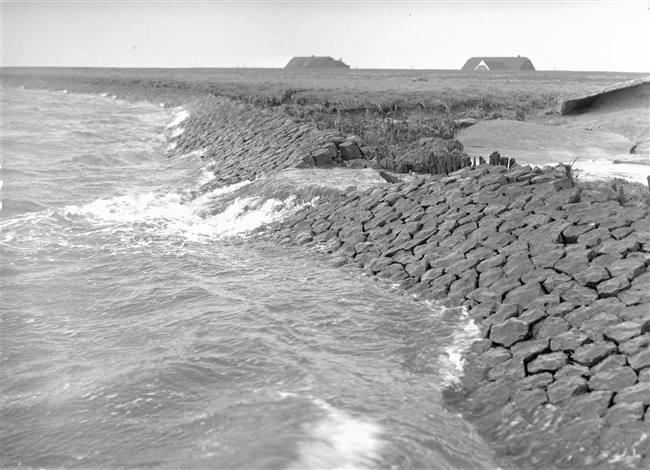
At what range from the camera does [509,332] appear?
Result: 7.37 meters

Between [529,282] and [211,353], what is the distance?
378cm

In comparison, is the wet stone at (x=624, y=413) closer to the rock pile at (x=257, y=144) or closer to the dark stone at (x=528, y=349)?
the dark stone at (x=528, y=349)

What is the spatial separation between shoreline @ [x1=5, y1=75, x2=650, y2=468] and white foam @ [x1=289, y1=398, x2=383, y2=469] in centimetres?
109

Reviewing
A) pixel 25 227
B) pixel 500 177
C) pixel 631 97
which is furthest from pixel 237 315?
pixel 631 97

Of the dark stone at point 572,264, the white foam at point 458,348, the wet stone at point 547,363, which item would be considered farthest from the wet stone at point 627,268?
the white foam at point 458,348

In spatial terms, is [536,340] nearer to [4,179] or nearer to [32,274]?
[32,274]

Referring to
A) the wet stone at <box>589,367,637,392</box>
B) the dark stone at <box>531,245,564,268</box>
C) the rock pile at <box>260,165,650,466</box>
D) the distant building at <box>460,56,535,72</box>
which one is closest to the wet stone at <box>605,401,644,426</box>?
the rock pile at <box>260,165,650,466</box>

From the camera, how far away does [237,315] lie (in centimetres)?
890

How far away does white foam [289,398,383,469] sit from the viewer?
564cm

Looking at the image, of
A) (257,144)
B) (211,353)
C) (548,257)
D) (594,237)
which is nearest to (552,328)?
(548,257)

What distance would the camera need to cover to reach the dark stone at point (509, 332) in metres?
7.25

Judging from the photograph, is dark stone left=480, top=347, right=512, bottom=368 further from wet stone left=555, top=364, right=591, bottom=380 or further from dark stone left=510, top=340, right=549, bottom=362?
wet stone left=555, top=364, right=591, bottom=380

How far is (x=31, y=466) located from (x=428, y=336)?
4.41 m

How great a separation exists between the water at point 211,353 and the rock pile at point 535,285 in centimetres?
42
